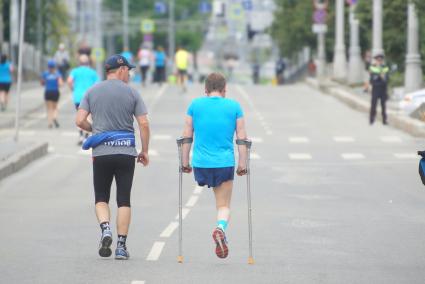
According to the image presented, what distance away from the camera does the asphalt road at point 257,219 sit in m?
12.3

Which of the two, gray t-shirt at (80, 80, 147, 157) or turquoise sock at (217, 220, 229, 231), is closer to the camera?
turquoise sock at (217, 220, 229, 231)

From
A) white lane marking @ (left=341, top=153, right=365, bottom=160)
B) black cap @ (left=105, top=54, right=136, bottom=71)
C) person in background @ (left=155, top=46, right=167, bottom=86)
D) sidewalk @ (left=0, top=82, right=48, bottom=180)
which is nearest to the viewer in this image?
black cap @ (left=105, top=54, right=136, bottom=71)

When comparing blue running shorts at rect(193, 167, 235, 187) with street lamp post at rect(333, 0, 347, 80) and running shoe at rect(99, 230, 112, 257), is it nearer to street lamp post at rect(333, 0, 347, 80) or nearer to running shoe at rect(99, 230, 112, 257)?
running shoe at rect(99, 230, 112, 257)

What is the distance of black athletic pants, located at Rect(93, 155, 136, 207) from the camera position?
42.0 ft

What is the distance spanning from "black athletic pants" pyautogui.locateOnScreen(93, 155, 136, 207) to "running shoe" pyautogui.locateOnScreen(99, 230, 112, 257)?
328 millimetres

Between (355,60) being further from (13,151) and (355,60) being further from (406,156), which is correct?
(13,151)

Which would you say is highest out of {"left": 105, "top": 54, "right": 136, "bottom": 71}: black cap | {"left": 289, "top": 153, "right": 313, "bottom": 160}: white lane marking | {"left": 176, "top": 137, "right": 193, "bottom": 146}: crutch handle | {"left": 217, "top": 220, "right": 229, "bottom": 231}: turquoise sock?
{"left": 105, "top": 54, "right": 136, "bottom": 71}: black cap

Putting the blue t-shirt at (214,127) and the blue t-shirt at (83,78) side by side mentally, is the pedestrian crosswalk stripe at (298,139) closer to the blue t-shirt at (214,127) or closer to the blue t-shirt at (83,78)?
the blue t-shirt at (83,78)

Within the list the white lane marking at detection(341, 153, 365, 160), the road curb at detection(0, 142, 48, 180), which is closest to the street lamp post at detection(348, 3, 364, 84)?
the white lane marking at detection(341, 153, 365, 160)

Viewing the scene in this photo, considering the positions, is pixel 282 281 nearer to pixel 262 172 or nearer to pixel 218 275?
pixel 218 275

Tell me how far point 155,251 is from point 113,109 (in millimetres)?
1545

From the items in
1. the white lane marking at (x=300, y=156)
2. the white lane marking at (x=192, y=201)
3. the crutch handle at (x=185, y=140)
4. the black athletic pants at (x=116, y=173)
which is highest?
the crutch handle at (x=185, y=140)

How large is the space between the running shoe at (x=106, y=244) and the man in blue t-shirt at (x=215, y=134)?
2.84ft

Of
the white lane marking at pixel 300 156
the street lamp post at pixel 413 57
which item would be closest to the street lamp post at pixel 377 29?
the street lamp post at pixel 413 57
